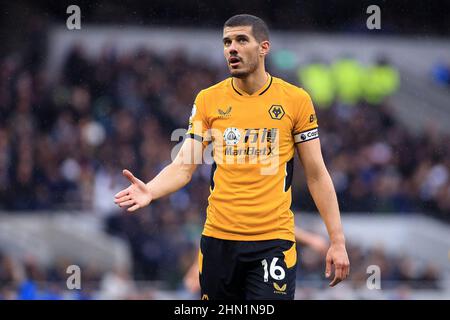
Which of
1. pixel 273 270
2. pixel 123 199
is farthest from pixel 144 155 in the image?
pixel 123 199

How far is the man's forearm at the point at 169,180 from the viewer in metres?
6.76

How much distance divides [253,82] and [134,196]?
3.73ft

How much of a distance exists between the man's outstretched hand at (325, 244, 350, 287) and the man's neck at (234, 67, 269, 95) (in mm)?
1169

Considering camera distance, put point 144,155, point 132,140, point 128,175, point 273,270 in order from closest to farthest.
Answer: point 128,175 < point 273,270 < point 144,155 < point 132,140

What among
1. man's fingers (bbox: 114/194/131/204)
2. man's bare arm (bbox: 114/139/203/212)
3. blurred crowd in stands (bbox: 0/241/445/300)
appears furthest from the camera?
blurred crowd in stands (bbox: 0/241/445/300)

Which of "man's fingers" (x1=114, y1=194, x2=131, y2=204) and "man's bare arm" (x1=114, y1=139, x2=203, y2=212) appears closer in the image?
"man's fingers" (x1=114, y1=194, x2=131, y2=204)

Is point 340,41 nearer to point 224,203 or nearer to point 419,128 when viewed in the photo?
point 419,128

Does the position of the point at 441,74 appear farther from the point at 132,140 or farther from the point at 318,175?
the point at 318,175

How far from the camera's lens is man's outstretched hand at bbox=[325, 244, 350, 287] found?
6715mm

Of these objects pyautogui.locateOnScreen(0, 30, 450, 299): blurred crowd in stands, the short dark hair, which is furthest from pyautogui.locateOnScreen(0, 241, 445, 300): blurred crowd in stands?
the short dark hair

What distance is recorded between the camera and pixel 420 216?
18797 mm

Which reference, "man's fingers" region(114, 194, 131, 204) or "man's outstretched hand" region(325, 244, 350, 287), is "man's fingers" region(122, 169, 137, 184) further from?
"man's outstretched hand" region(325, 244, 350, 287)

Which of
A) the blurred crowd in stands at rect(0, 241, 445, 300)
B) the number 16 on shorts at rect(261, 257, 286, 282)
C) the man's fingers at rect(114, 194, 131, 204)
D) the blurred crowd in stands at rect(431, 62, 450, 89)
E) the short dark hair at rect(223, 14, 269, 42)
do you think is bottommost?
the blurred crowd in stands at rect(0, 241, 445, 300)

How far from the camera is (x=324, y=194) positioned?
6.87 metres
